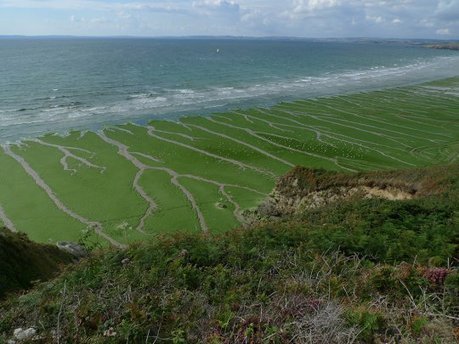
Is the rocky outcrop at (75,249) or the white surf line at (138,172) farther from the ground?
the rocky outcrop at (75,249)

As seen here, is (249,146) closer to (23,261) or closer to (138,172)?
(138,172)

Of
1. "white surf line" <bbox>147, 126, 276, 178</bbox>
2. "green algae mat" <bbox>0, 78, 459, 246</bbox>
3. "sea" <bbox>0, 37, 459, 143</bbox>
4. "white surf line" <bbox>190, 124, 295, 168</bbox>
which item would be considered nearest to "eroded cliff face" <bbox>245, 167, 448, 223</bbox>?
"green algae mat" <bbox>0, 78, 459, 246</bbox>

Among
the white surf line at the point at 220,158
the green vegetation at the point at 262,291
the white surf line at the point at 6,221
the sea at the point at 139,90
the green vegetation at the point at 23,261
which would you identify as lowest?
the white surf line at the point at 6,221

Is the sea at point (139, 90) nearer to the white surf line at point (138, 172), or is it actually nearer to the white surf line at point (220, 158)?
the white surf line at point (138, 172)

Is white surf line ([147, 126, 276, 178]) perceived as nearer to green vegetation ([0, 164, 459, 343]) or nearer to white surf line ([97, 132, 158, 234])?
white surf line ([97, 132, 158, 234])

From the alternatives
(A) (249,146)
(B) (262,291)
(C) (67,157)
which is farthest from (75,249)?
(A) (249,146)

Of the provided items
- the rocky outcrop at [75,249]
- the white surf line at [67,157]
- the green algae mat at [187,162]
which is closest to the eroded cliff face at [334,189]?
the green algae mat at [187,162]
